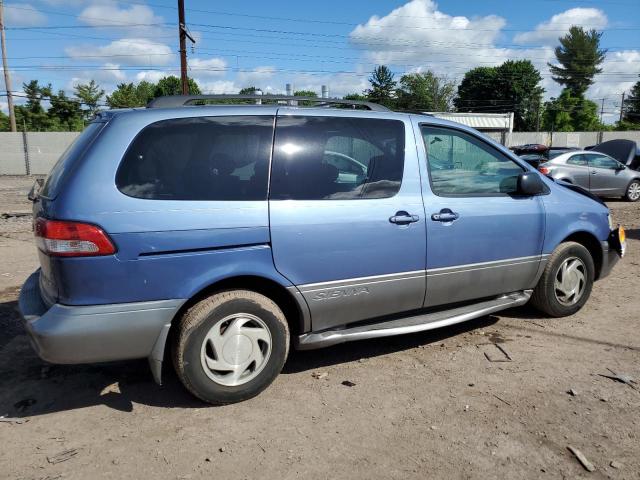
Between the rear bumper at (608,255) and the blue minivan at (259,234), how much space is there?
110 centimetres

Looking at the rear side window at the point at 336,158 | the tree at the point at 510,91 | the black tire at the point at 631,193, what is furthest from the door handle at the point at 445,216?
the tree at the point at 510,91

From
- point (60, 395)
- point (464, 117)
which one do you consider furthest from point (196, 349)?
point (464, 117)

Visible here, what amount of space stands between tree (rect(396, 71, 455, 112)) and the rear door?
194 ft

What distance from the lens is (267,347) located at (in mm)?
3393

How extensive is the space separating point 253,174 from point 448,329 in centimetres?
240

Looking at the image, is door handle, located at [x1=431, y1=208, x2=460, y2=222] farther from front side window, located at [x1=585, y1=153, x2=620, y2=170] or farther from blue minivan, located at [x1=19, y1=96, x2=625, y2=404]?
front side window, located at [x1=585, y1=153, x2=620, y2=170]

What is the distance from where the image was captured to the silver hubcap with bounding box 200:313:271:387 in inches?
127

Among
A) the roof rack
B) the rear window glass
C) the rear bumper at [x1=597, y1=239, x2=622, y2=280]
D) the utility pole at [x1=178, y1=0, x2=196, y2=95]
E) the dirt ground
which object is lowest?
the dirt ground

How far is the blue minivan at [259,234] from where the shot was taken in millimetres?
2926

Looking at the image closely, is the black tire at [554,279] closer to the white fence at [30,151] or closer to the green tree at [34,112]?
the white fence at [30,151]

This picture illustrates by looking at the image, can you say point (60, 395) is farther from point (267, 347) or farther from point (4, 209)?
point (4, 209)

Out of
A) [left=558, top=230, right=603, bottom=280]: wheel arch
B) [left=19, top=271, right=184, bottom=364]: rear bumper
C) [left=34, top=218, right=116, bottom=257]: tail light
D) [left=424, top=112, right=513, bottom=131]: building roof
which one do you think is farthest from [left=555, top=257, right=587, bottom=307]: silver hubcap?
[left=424, top=112, right=513, bottom=131]: building roof

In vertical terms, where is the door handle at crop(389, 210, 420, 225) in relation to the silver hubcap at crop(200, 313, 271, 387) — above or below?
above

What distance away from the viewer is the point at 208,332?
3.17 metres
